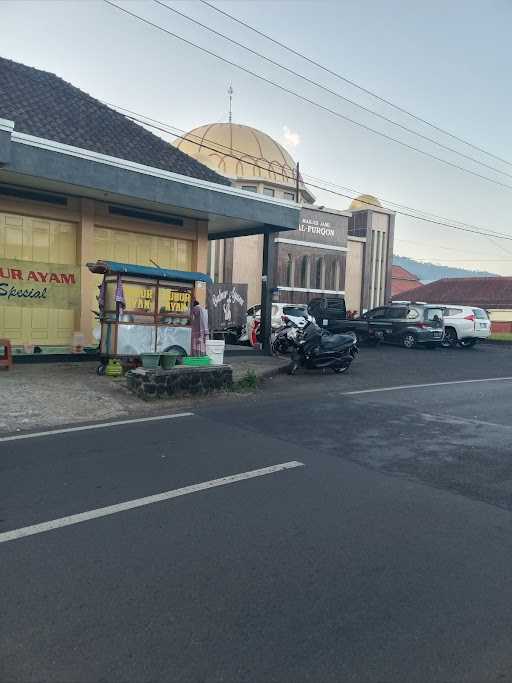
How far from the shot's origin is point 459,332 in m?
24.4

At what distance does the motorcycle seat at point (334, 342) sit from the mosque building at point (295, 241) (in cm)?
1863

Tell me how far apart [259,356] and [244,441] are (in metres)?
10.1

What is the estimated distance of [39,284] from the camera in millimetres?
13602

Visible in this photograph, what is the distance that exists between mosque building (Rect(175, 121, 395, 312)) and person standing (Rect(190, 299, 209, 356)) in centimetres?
1977

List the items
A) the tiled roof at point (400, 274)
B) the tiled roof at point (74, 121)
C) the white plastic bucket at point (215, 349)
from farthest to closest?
the tiled roof at point (400, 274) < the tiled roof at point (74, 121) < the white plastic bucket at point (215, 349)

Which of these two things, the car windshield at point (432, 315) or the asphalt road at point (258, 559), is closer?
the asphalt road at point (258, 559)

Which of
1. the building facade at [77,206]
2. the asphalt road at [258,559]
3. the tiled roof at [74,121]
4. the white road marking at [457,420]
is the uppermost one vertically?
the tiled roof at [74,121]

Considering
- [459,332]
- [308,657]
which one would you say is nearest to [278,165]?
[459,332]

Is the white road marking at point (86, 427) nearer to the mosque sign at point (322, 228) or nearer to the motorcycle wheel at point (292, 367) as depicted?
the motorcycle wheel at point (292, 367)

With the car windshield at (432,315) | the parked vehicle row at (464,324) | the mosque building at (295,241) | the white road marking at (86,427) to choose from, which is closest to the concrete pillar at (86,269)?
the white road marking at (86,427)

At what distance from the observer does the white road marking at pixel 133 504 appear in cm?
416

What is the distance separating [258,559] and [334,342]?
35.9 ft

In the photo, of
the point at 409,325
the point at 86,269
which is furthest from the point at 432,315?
the point at 86,269

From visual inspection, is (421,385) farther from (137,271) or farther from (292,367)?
(137,271)
